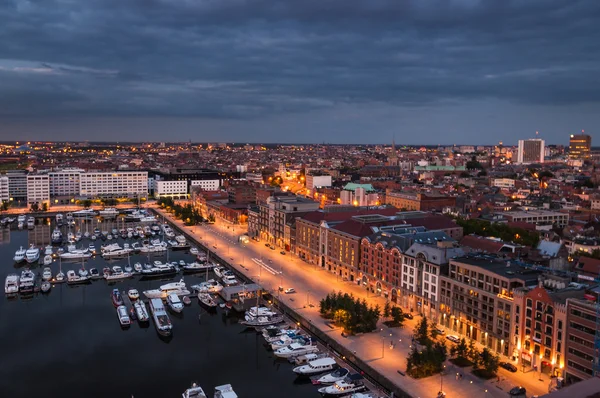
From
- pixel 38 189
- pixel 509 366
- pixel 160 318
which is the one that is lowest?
pixel 160 318

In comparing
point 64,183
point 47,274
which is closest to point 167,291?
point 47,274

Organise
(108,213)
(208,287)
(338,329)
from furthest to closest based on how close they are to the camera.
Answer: (108,213) < (208,287) < (338,329)

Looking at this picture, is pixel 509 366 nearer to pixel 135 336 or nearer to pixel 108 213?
pixel 135 336

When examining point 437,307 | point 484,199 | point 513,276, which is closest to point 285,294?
point 437,307

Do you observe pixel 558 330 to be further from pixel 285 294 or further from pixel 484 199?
pixel 484 199

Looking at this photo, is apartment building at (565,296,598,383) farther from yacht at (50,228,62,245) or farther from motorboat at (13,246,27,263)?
yacht at (50,228,62,245)

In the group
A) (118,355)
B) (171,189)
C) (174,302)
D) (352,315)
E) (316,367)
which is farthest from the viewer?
(171,189)
